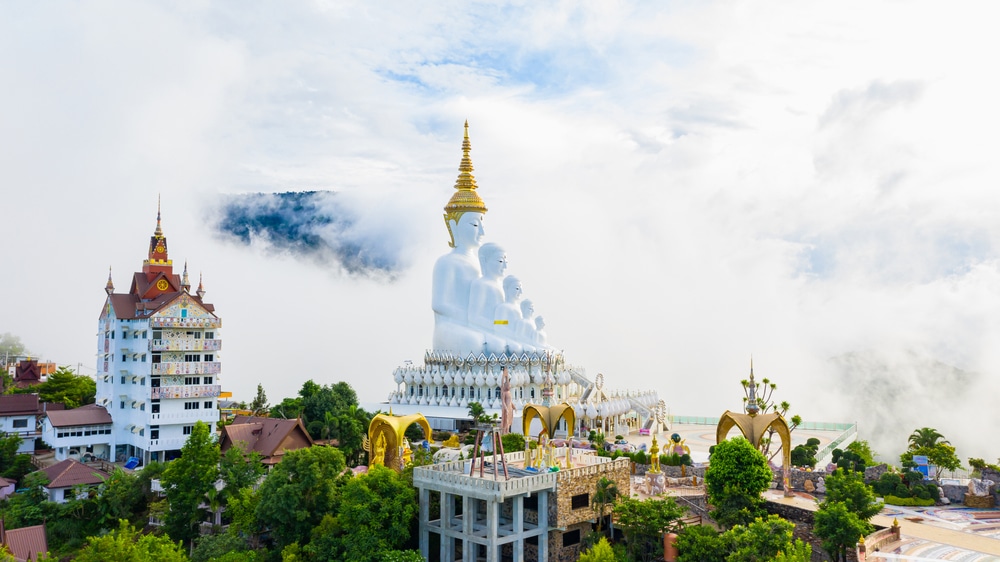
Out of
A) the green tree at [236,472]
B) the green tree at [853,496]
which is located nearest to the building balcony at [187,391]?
the green tree at [236,472]

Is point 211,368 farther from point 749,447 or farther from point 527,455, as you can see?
point 749,447

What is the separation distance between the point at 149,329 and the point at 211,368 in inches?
168

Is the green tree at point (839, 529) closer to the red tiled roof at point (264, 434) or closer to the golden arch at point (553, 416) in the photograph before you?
the golden arch at point (553, 416)

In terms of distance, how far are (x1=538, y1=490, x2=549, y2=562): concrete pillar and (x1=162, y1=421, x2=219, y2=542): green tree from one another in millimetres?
15287

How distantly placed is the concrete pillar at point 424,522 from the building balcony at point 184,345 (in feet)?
69.4

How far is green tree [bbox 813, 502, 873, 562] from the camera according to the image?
94.6ft

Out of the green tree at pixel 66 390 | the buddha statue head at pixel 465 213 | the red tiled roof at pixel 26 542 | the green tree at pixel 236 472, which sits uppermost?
the buddha statue head at pixel 465 213

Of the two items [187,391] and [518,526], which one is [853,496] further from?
[187,391]

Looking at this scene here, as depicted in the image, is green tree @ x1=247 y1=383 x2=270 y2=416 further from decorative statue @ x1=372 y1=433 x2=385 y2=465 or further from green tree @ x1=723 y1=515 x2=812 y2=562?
green tree @ x1=723 y1=515 x2=812 y2=562

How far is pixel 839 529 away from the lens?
95.1 ft

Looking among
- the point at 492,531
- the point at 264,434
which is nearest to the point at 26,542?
the point at 264,434

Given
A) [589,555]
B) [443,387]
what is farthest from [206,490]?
[443,387]

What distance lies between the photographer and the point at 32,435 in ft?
175

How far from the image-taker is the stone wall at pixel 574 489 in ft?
110
